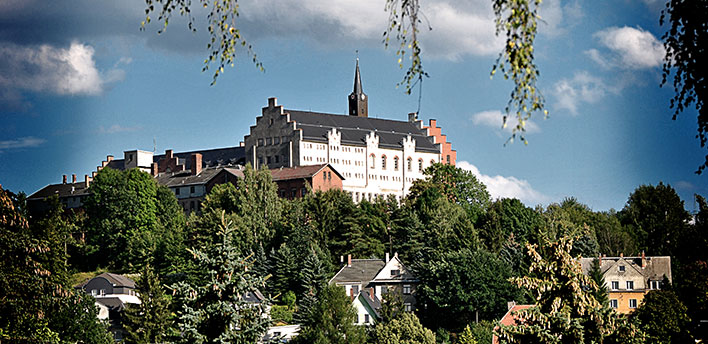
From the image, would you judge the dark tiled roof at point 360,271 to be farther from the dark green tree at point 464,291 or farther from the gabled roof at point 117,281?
the gabled roof at point 117,281

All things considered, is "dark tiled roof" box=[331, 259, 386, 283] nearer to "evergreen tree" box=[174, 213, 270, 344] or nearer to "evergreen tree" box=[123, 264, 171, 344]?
"evergreen tree" box=[123, 264, 171, 344]

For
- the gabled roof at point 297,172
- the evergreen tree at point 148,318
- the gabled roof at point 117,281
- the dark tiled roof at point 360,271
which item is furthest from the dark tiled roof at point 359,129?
the evergreen tree at point 148,318

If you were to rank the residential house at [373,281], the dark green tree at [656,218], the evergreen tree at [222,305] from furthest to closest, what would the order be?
the dark green tree at [656,218] → the residential house at [373,281] → the evergreen tree at [222,305]

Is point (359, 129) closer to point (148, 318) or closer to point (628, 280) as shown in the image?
point (628, 280)

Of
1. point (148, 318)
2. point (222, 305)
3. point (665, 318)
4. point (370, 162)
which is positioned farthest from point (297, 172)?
point (222, 305)

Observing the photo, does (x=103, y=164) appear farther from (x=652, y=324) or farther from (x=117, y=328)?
(x=652, y=324)

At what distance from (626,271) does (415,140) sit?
46487 mm

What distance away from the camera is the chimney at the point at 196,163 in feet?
376

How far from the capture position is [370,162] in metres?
114

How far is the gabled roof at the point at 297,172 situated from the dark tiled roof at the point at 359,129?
21.6 feet

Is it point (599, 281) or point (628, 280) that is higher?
point (599, 281)

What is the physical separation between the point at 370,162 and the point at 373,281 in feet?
121

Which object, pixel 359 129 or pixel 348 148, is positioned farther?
pixel 359 129

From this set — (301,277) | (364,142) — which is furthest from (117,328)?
(364,142)
